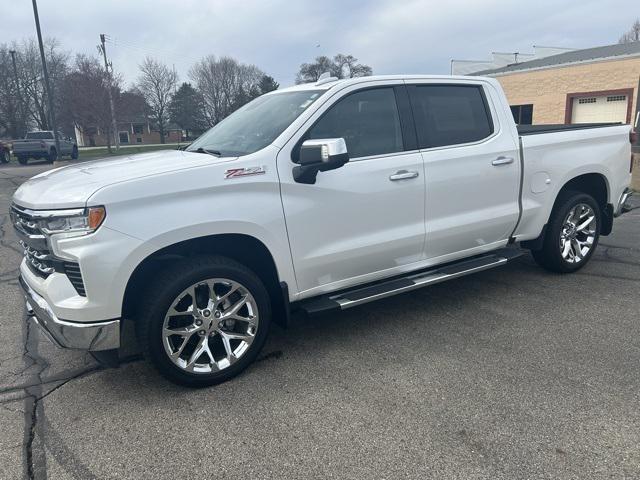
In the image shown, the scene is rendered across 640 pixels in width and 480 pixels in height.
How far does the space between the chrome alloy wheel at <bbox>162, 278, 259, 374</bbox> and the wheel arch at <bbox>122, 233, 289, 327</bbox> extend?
0.79 ft

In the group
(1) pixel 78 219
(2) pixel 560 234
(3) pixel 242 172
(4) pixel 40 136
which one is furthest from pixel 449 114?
(4) pixel 40 136

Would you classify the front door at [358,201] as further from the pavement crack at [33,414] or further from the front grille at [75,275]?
the pavement crack at [33,414]

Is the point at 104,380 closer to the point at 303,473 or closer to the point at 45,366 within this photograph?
the point at 45,366

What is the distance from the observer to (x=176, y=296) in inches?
122

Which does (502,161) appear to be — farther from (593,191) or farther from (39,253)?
(39,253)

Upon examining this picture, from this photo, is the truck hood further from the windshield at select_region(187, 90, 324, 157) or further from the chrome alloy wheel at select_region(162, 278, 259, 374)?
the chrome alloy wheel at select_region(162, 278, 259, 374)

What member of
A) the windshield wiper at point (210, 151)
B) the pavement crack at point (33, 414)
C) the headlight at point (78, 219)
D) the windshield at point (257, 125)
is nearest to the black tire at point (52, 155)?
the pavement crack at point (33, 414)

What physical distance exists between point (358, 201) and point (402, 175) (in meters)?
0.45

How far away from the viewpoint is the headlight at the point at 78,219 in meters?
2.84

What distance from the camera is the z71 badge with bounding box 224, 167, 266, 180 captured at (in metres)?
3.22

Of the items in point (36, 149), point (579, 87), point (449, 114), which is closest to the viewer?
point (449, 114)

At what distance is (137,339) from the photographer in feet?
10.2

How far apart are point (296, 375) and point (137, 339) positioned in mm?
1082

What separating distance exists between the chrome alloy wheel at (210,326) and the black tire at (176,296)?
0.03 m
